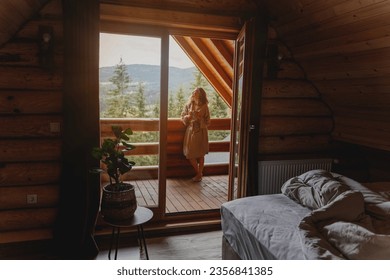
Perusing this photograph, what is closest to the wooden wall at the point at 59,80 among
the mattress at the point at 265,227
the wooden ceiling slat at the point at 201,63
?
the mattress at the point at 265,227

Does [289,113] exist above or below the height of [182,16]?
below

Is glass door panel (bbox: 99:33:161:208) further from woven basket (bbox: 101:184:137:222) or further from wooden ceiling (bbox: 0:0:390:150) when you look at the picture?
woven basket (bbox: 101:184:137:222)

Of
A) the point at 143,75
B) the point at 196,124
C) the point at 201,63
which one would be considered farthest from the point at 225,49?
the point at 143,75

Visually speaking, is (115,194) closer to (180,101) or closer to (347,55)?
(347,55)

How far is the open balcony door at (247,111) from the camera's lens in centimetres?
340

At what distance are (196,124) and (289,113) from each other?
5.41ft

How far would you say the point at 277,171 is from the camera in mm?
3695

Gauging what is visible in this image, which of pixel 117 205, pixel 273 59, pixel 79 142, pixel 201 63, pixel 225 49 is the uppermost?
pixel 225 49

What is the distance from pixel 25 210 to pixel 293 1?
10.9 feet

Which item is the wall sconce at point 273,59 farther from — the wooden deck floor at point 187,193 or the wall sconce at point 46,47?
the wall sconce at point 46,47

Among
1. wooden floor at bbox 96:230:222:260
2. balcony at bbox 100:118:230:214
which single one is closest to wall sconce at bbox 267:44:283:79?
balcony at bbox 100:118:230:214

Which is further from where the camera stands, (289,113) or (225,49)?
(225,49)

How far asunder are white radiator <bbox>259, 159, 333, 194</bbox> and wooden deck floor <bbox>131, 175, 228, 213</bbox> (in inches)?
28.8
